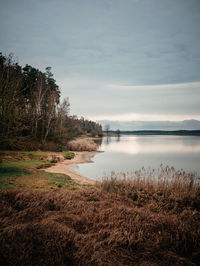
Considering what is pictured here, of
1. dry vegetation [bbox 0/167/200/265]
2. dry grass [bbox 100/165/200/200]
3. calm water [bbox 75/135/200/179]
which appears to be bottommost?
calm water [bbox 75/135/200/179]

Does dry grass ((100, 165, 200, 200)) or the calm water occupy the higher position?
dry grass ((100, 165, 200, 200))

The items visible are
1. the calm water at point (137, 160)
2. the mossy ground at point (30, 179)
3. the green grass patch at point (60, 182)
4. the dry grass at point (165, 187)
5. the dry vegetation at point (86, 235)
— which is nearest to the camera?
the dry vegetation at point (86, 235)

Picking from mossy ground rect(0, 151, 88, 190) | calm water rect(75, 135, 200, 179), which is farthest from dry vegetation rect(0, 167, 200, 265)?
calm water rect(75, 135, 200, 179)

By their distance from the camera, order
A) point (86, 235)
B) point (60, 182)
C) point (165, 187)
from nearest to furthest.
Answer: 1. point (86, 235)
2. point (165, 187)
3. point (60, 182)

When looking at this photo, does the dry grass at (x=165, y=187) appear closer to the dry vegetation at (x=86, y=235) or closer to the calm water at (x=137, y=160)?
the calm water at (x=137, y=160)

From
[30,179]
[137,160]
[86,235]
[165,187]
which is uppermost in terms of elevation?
[86,235]

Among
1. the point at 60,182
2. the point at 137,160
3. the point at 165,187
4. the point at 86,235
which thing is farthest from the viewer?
the point at 137,160

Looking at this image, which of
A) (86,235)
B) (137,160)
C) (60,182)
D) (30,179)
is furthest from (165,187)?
(137,160)

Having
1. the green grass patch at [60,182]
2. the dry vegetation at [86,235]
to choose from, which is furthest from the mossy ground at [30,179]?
the dry vegetation at [86,235]

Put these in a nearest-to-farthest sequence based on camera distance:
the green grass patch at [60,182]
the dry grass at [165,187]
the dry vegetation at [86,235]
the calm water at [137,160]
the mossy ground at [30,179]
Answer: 1. the dry vegetation at [86,235]
2. the mossy ground at [30,179]
3. the dry grass at [165,187]
4. the green grass patch at [60,182]
5. the calm water at [137,160]

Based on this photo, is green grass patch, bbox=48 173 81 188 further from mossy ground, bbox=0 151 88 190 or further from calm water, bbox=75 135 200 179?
calm water, bbox=75 135 200 179

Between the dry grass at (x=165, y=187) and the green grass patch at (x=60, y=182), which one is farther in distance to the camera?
the green grass patch at (x=60, y=182)

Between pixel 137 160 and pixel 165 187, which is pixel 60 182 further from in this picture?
pixel 137 160

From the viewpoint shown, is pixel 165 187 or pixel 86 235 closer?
pixel 86 235
